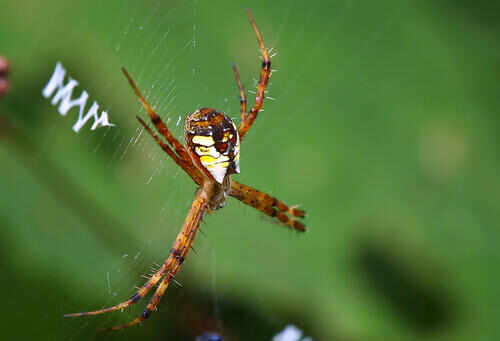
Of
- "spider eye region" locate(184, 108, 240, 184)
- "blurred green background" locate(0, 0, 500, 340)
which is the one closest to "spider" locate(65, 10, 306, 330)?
"spider eye region" locate(184, 108, 240, 184)

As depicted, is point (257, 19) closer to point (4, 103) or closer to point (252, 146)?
point (252, 146)

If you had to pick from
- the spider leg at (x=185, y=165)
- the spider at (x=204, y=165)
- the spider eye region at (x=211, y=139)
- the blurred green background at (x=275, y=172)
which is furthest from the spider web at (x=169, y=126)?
the spider eye region at (x=211, y=139)

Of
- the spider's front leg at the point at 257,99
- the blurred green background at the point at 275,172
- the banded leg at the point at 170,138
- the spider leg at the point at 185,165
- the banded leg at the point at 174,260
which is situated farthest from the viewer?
the blurred green background at the point at 275,172

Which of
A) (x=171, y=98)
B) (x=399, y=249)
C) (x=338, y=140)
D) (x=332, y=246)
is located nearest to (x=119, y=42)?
(x=171, y=98)

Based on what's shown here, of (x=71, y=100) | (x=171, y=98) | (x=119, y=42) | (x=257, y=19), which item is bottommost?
(x=71, y=100)

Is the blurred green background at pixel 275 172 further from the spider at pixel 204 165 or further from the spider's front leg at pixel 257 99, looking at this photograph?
the spider's front leg at pixel 257 99

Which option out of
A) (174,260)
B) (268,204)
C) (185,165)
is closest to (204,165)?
(185,165)

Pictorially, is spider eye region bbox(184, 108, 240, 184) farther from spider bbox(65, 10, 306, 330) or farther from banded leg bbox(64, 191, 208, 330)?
banded leg bbox(64, 191, 208, 330)
